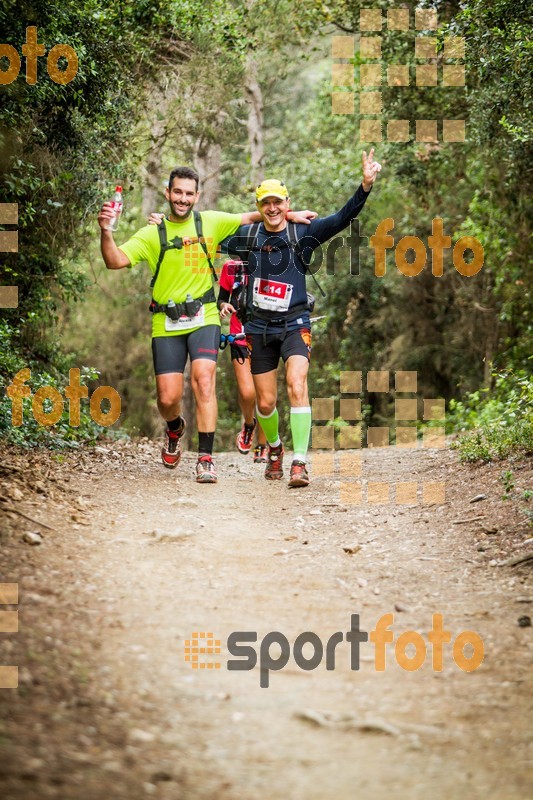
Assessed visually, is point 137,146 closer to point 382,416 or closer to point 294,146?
point 382,416

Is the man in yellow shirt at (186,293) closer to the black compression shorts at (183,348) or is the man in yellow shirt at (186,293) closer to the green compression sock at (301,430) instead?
the black compression shorts at (183,348)

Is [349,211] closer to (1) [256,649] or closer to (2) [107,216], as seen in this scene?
(2) [107,216]

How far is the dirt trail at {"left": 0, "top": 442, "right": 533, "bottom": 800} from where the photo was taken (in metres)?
3.05

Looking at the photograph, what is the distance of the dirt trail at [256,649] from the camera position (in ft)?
10.0

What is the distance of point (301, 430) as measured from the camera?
862cm

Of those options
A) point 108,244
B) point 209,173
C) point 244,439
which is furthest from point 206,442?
point 209,173

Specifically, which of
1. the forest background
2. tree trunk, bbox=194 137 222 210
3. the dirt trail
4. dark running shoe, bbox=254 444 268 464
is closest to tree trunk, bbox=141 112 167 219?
the forest background

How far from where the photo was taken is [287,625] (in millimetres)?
4543

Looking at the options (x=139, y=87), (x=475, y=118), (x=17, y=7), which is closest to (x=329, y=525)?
(x=17, y=7)

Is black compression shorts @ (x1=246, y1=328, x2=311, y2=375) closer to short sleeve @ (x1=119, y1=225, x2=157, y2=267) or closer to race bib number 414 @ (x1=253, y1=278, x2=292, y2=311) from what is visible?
race bib number 414 @ (x1=253, y1=278, x2=292, y2=311)

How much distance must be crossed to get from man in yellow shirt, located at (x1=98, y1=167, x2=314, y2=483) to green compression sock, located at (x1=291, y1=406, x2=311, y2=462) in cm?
77

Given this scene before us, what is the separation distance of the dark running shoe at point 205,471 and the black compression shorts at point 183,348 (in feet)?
Answer: 2.94

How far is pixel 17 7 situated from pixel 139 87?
11.8 feet

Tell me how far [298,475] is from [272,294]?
1.71 meters
